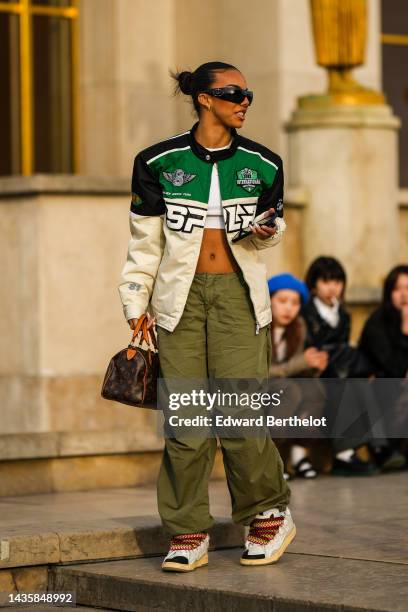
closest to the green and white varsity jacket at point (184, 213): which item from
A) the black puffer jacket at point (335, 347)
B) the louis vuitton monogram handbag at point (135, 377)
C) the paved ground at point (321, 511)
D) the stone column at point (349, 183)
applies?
the louis vuitton monogram handbag at point (135, 377)

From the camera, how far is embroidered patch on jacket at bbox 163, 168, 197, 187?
676cm

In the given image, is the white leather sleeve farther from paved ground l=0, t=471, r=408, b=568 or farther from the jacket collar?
paved ground l=0, t=471, r=408, b=568

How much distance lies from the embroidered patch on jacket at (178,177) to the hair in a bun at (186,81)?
354 millimetres

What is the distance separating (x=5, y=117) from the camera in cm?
1578

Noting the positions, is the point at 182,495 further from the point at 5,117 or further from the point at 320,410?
the point at 5,117

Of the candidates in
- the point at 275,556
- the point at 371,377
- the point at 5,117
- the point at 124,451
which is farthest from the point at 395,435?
the point at 5,117

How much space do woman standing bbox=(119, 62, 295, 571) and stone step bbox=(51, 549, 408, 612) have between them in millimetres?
156

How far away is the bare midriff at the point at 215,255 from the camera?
22.3ft

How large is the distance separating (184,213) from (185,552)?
128cm

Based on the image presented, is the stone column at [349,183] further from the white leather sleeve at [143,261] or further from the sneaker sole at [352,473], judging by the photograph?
the white leather sleeve at [143,261]

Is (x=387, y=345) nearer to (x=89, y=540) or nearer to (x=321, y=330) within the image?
(x=321, y=330)

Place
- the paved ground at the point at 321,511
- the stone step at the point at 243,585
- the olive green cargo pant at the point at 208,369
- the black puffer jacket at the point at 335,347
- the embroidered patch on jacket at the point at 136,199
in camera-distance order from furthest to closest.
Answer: the black puffer jacket at the point at 335,347 → the paved ground at the point at 321,511 → the embroidered patch on jacket at the point at 136,199 → the olive green cargo pant at the point at 208,369 → the stone step at the point at 243,585

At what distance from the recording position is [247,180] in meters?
6.79

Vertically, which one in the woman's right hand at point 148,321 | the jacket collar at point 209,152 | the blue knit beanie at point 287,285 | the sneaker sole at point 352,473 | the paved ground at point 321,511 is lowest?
the sneaker sole at point 352,473
